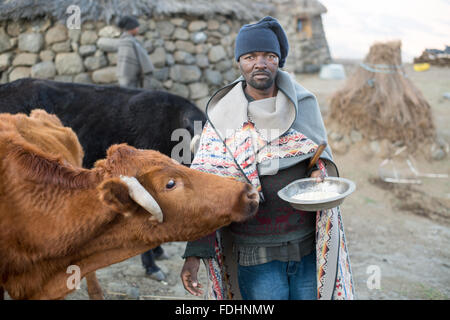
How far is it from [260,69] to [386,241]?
13.2 ft

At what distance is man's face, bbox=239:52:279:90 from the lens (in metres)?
2.40

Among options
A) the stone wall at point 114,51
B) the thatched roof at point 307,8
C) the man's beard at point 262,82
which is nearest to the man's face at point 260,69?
the man's beard at point 262,82

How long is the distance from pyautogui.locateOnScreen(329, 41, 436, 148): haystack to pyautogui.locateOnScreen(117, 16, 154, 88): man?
4.06m

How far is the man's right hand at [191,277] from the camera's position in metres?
2.33

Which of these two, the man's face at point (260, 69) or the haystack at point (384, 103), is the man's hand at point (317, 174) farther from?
the haystack at point (384, 103)

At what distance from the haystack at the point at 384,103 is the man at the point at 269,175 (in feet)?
19.5

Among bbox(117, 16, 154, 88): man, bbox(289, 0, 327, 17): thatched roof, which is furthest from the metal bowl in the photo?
bbox(289, 0, 327, 17): thatched roof

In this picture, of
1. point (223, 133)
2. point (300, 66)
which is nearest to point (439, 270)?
point (223, 133)

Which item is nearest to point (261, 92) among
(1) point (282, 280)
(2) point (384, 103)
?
(1) point (282, 280)

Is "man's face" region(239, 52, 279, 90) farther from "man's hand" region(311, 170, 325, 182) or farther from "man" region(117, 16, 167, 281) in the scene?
"man" region(117, 16, 167, 281)

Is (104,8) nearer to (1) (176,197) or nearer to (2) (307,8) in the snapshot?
(1) (176,197)

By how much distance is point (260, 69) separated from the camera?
7.89ft

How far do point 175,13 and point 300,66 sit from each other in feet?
27.1
